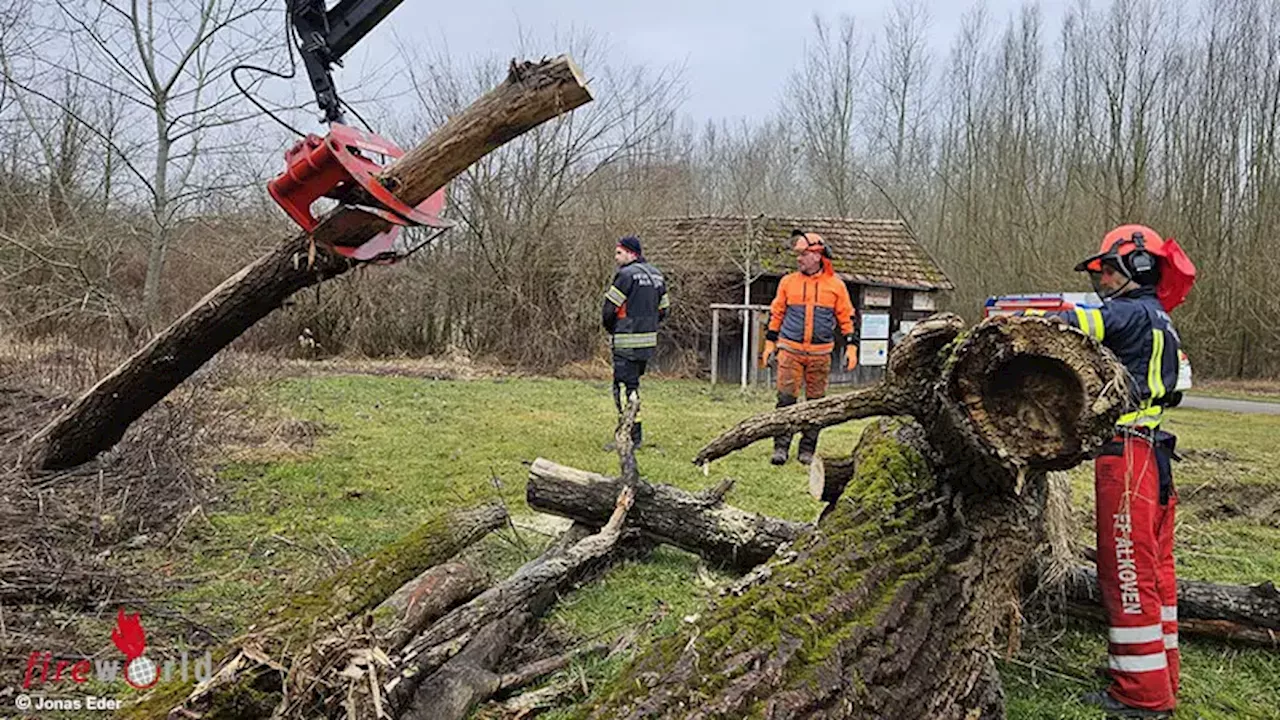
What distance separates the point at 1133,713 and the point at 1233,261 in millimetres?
22590

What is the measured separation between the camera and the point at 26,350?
25.1 ft

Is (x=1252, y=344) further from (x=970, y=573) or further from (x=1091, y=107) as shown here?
(x=970, y=573)

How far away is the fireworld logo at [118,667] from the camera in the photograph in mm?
2943

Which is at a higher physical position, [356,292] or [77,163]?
[77,163]

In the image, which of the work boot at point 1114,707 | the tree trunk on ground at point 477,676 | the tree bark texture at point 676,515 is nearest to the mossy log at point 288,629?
the tree trunk on ground at point 477,676

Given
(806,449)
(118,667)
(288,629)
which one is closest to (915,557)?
(288,629)

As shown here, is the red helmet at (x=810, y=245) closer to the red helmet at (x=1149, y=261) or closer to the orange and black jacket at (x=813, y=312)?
the orange and black jacket at (x=813, y=312)

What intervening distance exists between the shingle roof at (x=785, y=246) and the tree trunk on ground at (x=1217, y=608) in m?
13.0

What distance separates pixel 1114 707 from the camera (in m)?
3.12

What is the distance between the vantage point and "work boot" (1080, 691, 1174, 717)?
3.08 metres

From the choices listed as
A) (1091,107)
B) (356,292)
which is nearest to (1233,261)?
(1091,107)

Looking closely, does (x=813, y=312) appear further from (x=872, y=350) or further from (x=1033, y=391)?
(x=872, y=350)

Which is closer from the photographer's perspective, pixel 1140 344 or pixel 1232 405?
pixel 1140 344

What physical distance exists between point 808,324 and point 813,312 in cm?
11
